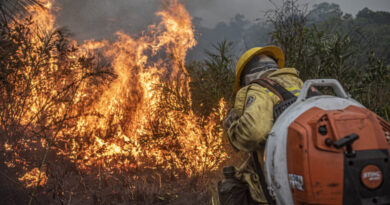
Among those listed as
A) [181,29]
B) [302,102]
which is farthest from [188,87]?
[302,102]

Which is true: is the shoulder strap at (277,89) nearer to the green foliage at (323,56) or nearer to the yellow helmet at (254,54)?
the yellow helmet at (254,54)

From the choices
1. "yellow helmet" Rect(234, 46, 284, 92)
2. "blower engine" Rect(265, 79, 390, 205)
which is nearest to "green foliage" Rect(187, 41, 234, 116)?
"yellow helmet" Rect(234, 46, 284, 92)

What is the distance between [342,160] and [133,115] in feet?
20.7

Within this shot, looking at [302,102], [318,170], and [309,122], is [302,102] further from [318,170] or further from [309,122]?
[318,170]

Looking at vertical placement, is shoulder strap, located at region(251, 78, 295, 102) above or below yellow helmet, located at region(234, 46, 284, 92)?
below

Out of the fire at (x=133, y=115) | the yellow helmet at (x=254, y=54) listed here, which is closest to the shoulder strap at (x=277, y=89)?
the yellow helmet at (x=254, y=54)

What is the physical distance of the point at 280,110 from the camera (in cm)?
174

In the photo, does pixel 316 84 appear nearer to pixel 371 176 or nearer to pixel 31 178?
pixel 371 176

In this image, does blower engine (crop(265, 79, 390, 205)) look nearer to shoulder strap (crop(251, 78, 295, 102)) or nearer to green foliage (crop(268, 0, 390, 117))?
shoulder strap (crop(251, 78, 295, 102))

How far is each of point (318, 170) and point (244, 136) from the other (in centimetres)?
53

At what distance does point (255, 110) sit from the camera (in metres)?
1.75

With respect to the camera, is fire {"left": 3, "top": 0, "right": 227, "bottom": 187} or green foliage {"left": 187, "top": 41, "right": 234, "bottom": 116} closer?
fire {"left": 3, "top": 0, "right": 227, "bottom": 187}

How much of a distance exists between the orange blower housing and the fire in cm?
406

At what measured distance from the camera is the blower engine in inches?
51.6
